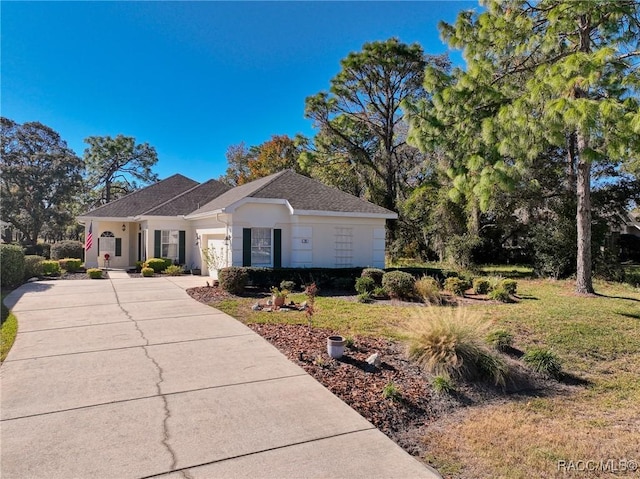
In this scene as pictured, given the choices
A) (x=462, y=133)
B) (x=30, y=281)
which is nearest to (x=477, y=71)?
(x=462, y=133)

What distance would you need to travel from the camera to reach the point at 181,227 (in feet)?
68.0

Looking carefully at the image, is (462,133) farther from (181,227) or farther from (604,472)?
(181,227)

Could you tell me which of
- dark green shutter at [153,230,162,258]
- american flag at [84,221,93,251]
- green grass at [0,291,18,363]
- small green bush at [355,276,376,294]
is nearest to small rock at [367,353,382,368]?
green grass at [0,291,18,363]

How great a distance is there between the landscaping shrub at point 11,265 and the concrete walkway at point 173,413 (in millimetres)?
7592

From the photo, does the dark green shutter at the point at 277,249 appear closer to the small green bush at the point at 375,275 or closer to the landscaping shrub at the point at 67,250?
the small green bush at the point at 375,275

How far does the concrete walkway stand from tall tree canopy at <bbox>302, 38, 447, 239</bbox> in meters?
21.6

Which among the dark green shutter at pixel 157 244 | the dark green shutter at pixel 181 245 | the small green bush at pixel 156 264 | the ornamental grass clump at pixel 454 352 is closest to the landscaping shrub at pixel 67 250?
the dark green shutter at pixel 157 244

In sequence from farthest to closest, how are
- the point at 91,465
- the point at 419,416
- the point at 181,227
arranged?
the point at 181,227
the point at 419,416
the point at 91,465

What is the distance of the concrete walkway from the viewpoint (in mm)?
3404

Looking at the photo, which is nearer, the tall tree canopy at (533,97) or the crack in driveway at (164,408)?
the crack in driveway at (164,408)

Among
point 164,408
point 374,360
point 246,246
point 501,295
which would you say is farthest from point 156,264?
point 164,408

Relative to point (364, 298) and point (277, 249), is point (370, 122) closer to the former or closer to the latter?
point (277, 249)

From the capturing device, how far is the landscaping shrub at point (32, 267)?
16.2m

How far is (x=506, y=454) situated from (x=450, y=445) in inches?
21.1
